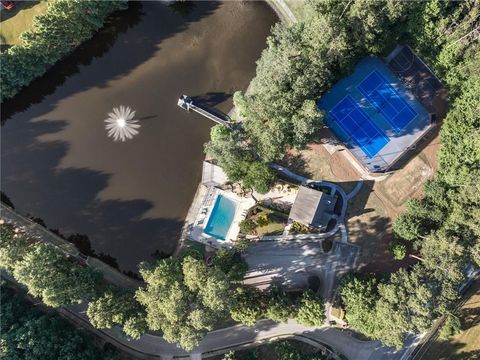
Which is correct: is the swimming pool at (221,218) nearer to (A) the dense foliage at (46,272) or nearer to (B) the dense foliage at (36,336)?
(A) the dense foliage at (46,272)

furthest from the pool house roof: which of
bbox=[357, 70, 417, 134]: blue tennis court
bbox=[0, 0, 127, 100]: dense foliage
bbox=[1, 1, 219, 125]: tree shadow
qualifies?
bbox=[0, 0, 127, 100]: dense foliage

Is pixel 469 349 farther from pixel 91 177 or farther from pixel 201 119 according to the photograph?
pixel 91 177

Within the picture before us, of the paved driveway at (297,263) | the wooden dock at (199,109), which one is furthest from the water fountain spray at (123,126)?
the paved driveway at (297,263)

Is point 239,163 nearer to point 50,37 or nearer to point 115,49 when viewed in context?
point 115,49

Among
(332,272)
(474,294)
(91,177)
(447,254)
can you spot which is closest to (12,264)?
(91,177)

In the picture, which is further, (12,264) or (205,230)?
(205,230)

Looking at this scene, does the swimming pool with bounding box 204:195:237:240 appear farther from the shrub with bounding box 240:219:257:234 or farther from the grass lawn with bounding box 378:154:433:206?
the grass lawn with bounding box 378:154:433:206
